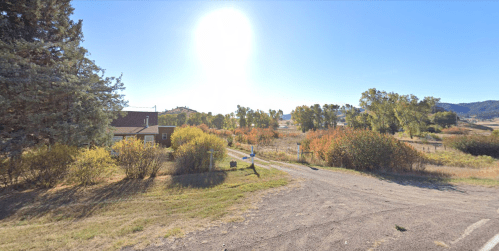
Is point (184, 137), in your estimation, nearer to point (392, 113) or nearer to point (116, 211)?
point (116, 211)

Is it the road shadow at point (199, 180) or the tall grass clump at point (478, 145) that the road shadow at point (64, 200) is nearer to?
the road shadow at point (199, 180)

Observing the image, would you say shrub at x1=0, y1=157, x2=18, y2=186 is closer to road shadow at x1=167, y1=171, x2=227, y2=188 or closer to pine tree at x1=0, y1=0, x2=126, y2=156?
pine tree at x1=0, y1=0, x2=126, y2=156

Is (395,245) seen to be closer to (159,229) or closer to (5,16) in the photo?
(159,229)

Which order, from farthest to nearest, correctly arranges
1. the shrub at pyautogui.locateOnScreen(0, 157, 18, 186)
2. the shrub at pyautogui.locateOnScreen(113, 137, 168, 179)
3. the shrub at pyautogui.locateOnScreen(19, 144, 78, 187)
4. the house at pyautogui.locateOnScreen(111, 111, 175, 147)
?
the house at pyautogui.locateOnScreen(111, 111, 175, 147) → the shrub at pyautogui.locateOnScreen(113, 137, 168, 179) → the shrub at pyautogui.locateOnScreen(19, 144, 78, 187) → the shrub at pyautogui.locateOnScreen(0, 157, 18, 186)

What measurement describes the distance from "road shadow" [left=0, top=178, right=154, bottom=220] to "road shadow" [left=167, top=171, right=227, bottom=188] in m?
1.59

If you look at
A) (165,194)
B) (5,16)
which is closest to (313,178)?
(165,194)

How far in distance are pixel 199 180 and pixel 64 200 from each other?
5.39 meters

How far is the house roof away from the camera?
28.1 meters

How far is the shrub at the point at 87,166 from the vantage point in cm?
853

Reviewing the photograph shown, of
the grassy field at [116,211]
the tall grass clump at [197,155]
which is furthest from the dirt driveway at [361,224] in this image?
the tall grass clump at [197,155]

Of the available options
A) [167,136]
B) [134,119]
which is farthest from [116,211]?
[134,119]

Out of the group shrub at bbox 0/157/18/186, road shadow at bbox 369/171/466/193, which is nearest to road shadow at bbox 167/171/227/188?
shrub at bbox 0/157/18/186

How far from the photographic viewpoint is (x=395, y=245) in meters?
3.83

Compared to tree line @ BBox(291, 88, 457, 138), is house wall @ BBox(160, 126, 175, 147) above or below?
below
